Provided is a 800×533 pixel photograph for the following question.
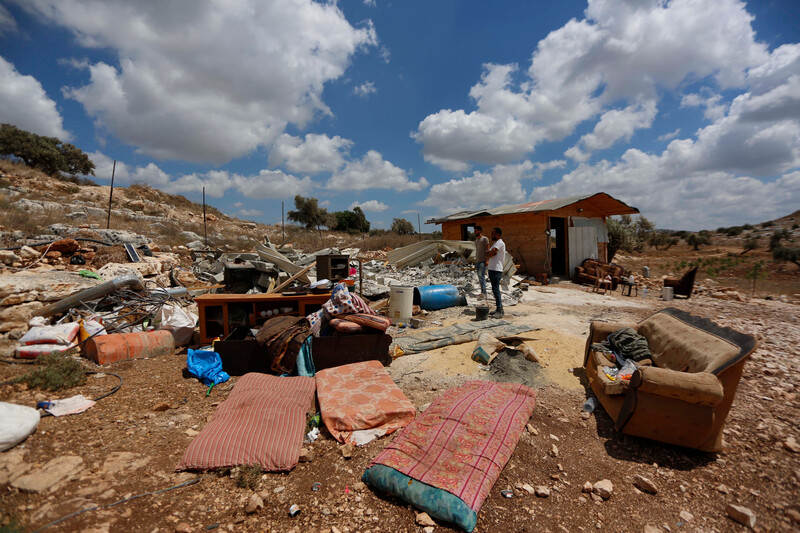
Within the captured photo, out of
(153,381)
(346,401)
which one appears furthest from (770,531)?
(153,381)

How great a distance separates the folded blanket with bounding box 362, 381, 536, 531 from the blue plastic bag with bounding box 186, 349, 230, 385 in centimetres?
250

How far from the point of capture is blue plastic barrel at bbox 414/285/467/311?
7.38m

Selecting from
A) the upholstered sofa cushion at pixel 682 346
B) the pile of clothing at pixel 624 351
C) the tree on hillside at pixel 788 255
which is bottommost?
the pile of clothing at pixel 624 351

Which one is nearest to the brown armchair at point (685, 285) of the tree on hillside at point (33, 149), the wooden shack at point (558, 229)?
the wooden shack at point (558, 229)

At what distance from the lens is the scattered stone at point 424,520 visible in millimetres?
1867

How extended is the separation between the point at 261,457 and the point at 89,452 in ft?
4.34

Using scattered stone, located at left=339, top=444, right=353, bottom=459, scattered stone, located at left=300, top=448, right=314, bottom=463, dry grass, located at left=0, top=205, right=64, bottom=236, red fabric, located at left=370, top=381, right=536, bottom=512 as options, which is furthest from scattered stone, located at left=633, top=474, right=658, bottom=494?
dry grass, located at left=0, top=205, right=64, bottom=236

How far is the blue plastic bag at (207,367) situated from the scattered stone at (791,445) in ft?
17.2

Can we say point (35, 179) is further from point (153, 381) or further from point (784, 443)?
point (784, 443)

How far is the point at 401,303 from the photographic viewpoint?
6.28 m

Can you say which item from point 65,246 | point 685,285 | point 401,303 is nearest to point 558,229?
point 685,285

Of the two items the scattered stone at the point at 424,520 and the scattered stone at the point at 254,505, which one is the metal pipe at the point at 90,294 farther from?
the scattered stone at the point at 424,520

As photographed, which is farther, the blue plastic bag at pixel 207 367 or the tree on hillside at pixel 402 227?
the tree on hillside at pixel 402 227

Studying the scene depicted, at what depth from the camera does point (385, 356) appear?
4.26 metres
